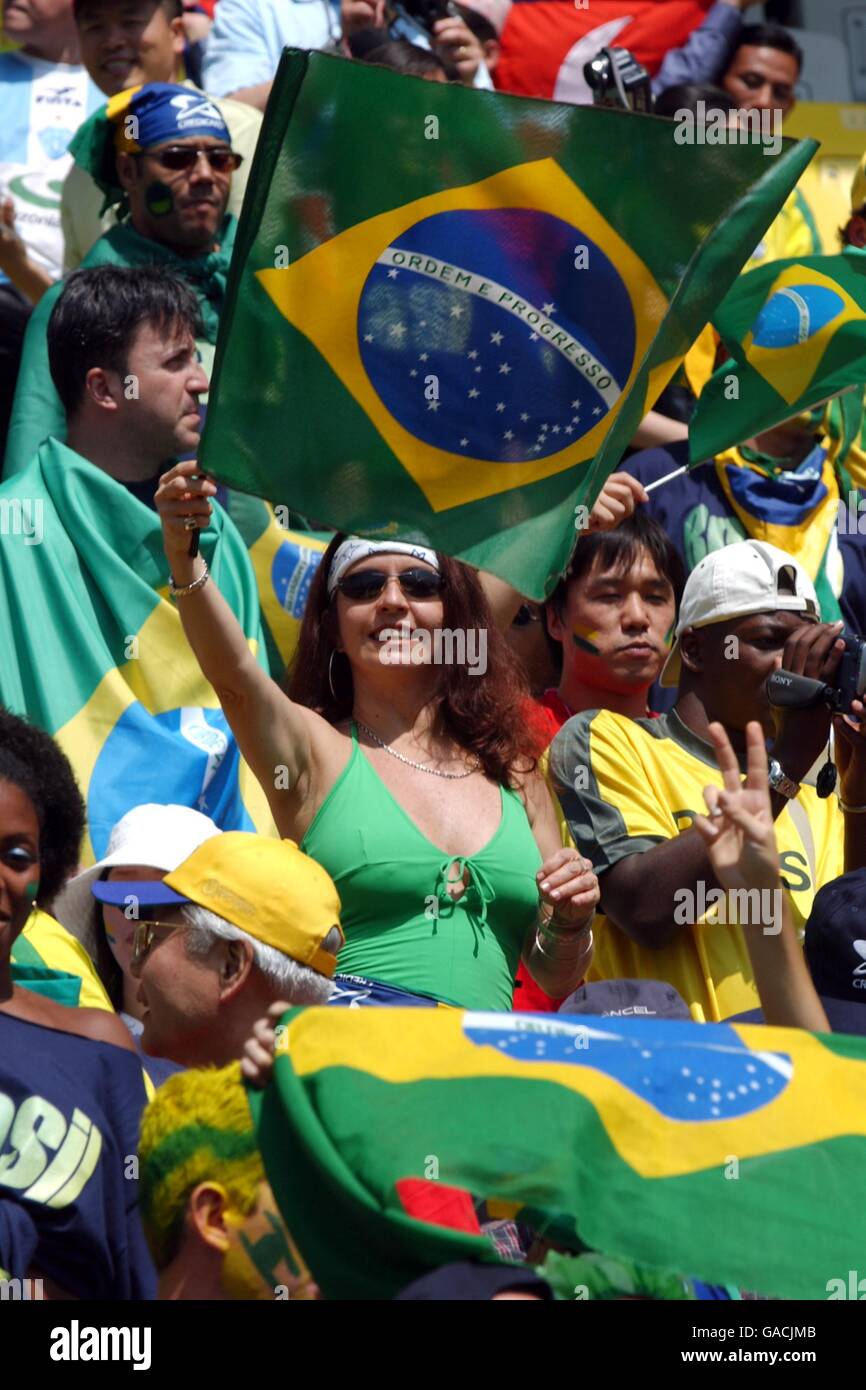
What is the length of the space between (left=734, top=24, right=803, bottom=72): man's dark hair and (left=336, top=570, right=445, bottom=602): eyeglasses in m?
4.83

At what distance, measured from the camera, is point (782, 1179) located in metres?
3.07

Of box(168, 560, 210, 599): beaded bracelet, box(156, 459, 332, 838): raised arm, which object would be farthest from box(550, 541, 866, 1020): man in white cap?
box(168, 560, 210, 599): beaded bracelet

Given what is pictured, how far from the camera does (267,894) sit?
3873 millimetres

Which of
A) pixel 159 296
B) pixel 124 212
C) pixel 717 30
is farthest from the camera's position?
pixel 717 30

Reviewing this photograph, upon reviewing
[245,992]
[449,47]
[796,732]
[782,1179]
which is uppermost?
[449,47]

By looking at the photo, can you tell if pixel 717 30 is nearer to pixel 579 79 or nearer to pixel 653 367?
pixel 579 79

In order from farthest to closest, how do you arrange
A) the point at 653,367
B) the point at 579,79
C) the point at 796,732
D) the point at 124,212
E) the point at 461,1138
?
the point at 579,79 < the point at 124,212 < the point at 796,732 < the point at 653,367 < the point at 461,1138

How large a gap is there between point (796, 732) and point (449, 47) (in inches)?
156

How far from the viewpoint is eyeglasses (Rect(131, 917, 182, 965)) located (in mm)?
3932

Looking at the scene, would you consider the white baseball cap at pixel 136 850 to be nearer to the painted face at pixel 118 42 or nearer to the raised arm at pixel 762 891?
the raised arm at pixel 762 891

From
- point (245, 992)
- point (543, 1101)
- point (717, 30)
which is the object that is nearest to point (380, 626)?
point (245, 992)

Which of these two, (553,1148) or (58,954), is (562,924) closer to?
(58,954)

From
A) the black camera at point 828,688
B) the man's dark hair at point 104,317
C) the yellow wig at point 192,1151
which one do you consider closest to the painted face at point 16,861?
the yellow wig at point 192,1151

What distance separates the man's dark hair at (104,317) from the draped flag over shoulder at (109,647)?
0.21 meters
